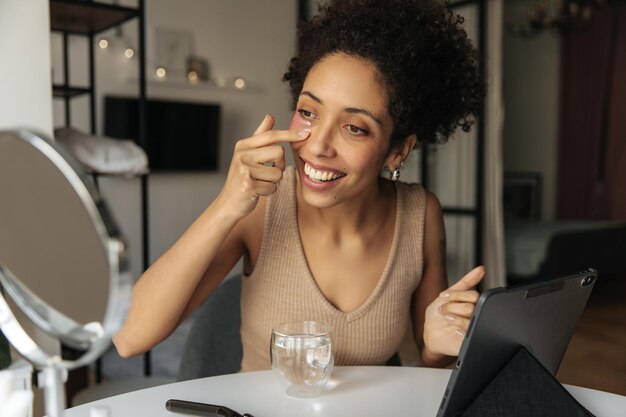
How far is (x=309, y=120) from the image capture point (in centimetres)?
117

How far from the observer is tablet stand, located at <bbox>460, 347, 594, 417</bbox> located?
2.35 feet

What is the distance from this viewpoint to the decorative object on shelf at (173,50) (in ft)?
15.1

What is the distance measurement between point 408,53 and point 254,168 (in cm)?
45

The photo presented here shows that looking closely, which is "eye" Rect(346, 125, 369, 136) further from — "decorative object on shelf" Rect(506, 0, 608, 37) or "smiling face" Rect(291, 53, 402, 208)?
"decorative object on shelf" Rect(506, 0, 608, 37)

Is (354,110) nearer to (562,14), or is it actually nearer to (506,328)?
(506,328)

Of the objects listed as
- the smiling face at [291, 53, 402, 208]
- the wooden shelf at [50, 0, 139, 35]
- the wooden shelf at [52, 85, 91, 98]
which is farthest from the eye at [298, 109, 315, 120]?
the wooden shelf at [52, 85, 91, 98]

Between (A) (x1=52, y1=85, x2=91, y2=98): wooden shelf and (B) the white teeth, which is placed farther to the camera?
(A) (x1=52, y1=85, x2=91, y2=98): wooden shelf

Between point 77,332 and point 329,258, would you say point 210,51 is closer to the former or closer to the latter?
point 329,258

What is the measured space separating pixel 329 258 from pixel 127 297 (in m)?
0.90

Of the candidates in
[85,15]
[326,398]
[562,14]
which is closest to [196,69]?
[85,15]

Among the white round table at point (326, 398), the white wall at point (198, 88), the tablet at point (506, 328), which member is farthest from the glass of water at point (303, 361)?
the white wall at point (198, 88)

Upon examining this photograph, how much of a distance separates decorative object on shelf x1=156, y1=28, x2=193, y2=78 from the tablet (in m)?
4.22

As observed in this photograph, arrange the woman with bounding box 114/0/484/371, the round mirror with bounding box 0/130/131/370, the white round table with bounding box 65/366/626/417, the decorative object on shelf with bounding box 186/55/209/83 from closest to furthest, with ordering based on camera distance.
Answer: the round mirror with bounding box 0/130/131/370 < the white round table with bounding box 65/366/626/417 < the woman with bounding box 114/0/484/371 < the decorative object on shelf with bounding box 186/55/209/83

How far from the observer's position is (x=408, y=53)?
4.11 feet
